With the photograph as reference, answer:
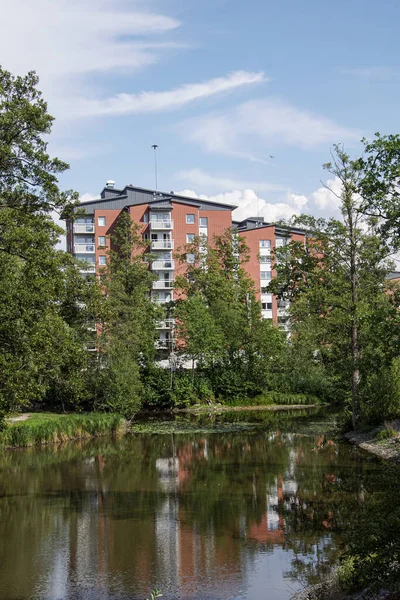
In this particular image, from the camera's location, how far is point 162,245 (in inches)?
3374

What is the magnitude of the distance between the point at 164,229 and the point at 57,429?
2042 inches

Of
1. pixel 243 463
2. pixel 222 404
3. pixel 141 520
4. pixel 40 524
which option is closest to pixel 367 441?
pixel 243 463

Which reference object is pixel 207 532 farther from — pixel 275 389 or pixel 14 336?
pixel 275 389

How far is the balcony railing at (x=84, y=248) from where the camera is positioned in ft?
291

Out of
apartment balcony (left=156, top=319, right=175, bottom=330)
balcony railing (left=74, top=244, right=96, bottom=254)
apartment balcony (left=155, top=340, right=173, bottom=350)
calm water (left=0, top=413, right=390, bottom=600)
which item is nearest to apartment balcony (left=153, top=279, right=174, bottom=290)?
apartment balcony (left=156, top=319, right=175, bottom=330)

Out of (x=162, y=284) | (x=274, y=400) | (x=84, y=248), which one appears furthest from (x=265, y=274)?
→ (x=274, y=400)

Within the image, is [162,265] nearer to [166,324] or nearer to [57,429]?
[166,324]

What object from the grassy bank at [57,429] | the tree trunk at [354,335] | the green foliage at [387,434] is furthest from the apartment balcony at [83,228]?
the green foliage at [387,434]

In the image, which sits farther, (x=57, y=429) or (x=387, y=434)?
(x=57, y=429)

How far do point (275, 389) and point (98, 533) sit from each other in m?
43.7

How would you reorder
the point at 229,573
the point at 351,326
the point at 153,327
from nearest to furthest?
1. the point at 229,573
2. the point at 351,326
3. the point at 153,327

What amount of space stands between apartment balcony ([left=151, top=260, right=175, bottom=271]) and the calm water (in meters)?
52.0

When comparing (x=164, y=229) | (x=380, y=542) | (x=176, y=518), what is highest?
(x=164, y=229)

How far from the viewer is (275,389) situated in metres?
61.0
